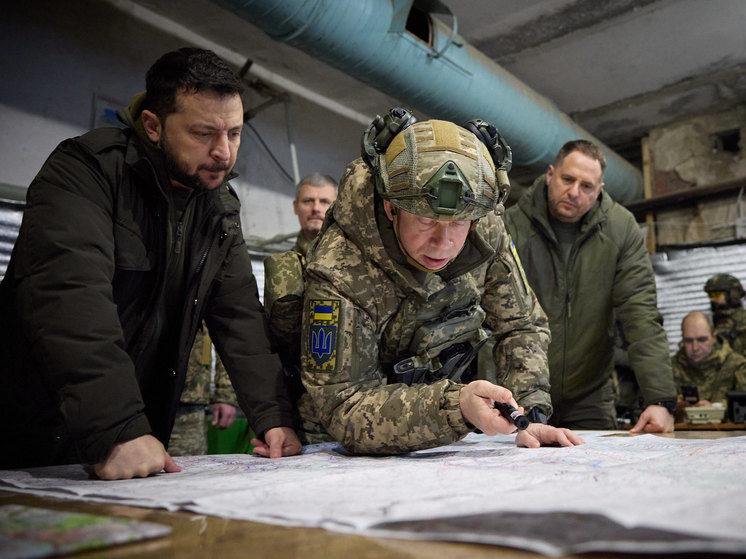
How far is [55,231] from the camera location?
1.27 metres

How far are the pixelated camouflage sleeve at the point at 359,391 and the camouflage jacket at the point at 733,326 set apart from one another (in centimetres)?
577

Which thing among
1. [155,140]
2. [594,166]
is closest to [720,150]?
[594,166]

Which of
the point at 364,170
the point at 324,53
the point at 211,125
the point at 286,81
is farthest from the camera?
the point at 286,81

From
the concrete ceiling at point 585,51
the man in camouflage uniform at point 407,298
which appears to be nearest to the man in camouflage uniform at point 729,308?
the concrete ceiling at point 585,51

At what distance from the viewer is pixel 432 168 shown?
4.75 ft

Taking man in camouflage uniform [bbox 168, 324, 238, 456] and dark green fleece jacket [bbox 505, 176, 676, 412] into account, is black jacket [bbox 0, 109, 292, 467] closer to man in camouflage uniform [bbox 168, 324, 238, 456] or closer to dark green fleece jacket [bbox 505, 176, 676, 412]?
dark green fleece jacket [bbox 505, 176, 676, 412]

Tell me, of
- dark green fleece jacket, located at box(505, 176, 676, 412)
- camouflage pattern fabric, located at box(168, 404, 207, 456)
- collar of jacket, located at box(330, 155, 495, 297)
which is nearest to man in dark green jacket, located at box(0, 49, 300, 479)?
collar of jacket, located at box(330, 155, 495, 297)

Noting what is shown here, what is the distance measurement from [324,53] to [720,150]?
16.7ft

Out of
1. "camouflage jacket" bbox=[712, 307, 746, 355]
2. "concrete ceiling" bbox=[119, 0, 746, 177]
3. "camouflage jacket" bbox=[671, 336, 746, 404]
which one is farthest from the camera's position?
"camouflage jacket" bbox=[712, 307, 746, 355]

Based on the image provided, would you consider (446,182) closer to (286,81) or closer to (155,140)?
(155,140)

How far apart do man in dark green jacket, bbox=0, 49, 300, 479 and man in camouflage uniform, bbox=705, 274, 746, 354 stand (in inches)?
231

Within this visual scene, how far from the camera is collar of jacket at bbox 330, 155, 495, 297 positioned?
1.59 m

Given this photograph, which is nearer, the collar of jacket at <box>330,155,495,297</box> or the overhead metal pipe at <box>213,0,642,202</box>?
the collar of jacket at <box>330,155,495,297</box>

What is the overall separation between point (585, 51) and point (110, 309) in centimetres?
486
